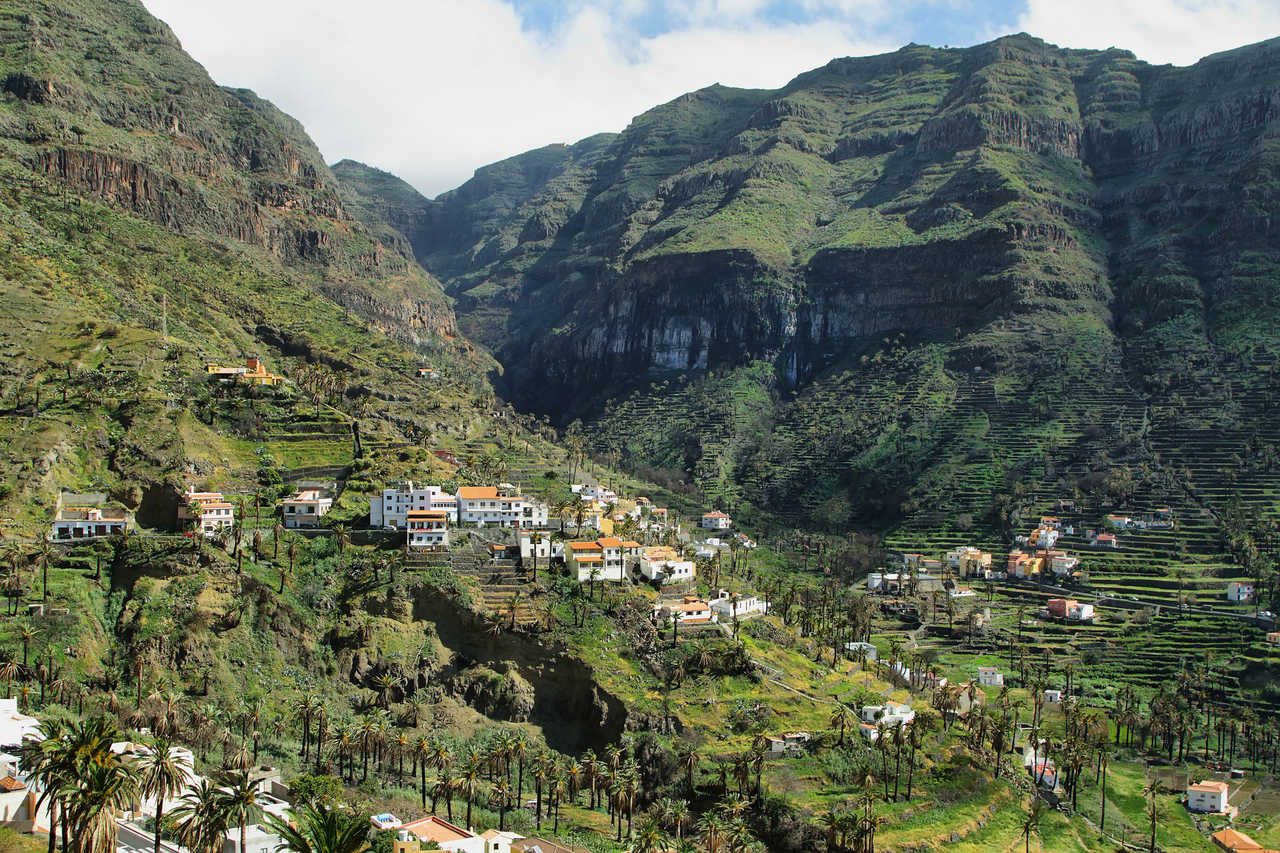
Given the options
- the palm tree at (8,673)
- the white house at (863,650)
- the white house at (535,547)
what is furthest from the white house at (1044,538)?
the palm tree at (8,673)

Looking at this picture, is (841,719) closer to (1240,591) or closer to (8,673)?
(8,673)

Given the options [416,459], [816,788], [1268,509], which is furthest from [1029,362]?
[816,788]

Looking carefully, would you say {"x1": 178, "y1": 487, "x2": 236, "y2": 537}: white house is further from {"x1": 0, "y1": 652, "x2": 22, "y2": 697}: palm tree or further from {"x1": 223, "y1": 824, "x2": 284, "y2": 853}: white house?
{"x1": 223, "y1": 824, "x2": 284, "y2": 853}: white house

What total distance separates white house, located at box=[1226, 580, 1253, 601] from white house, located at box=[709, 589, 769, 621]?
2148 inches

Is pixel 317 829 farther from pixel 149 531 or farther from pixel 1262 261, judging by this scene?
pixel 1262 261

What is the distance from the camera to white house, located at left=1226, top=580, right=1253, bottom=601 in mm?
125062

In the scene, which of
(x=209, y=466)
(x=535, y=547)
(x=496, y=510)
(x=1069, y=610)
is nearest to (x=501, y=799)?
(x=535, y=547)

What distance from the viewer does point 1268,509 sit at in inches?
5556

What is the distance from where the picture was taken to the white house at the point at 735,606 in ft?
320

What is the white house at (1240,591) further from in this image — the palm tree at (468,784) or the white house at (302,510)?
the white house at (302,510)

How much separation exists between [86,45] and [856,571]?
152 meters

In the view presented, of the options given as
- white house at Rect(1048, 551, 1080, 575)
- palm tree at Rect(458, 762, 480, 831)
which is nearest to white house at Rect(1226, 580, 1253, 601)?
white house at Rect(1048, 551, 1080, 575)

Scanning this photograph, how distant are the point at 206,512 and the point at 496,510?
78.0 feet

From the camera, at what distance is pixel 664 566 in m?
99.9
